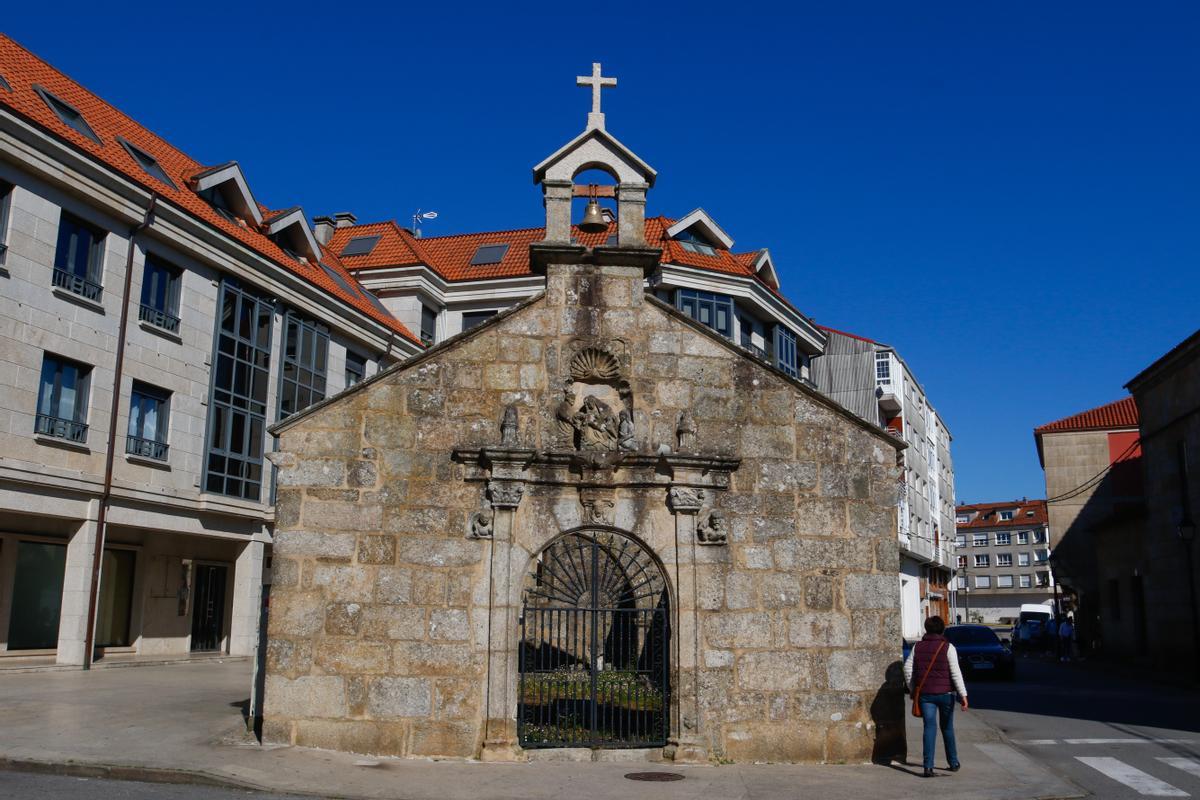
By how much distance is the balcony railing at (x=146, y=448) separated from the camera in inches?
827

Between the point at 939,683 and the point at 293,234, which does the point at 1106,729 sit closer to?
the point at 939,683

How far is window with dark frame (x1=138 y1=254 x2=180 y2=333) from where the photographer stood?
21688 mm

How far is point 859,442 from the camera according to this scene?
10.8m

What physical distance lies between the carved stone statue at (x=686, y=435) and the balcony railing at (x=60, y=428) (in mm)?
13687

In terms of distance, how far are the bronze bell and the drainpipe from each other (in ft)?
43.5

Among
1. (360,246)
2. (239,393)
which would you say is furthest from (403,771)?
(360,246)

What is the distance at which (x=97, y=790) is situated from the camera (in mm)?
8016

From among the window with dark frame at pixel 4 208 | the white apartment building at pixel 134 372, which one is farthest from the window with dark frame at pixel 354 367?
the window with dark frame at pixel 4 208

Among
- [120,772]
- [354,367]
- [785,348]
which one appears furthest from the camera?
[785,348]

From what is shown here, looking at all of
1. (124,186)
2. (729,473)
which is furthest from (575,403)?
(124,186)

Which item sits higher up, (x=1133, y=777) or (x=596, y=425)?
(x=596, y=425)

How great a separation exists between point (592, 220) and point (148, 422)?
1449 centimetres

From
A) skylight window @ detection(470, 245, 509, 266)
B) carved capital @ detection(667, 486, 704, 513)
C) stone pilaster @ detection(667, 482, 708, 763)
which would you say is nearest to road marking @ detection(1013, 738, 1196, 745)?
stone pilaster @ detection(667, 482, 708, 763)

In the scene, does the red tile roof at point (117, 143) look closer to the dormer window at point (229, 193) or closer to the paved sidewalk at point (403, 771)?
the dormer window at point (229, 193)
